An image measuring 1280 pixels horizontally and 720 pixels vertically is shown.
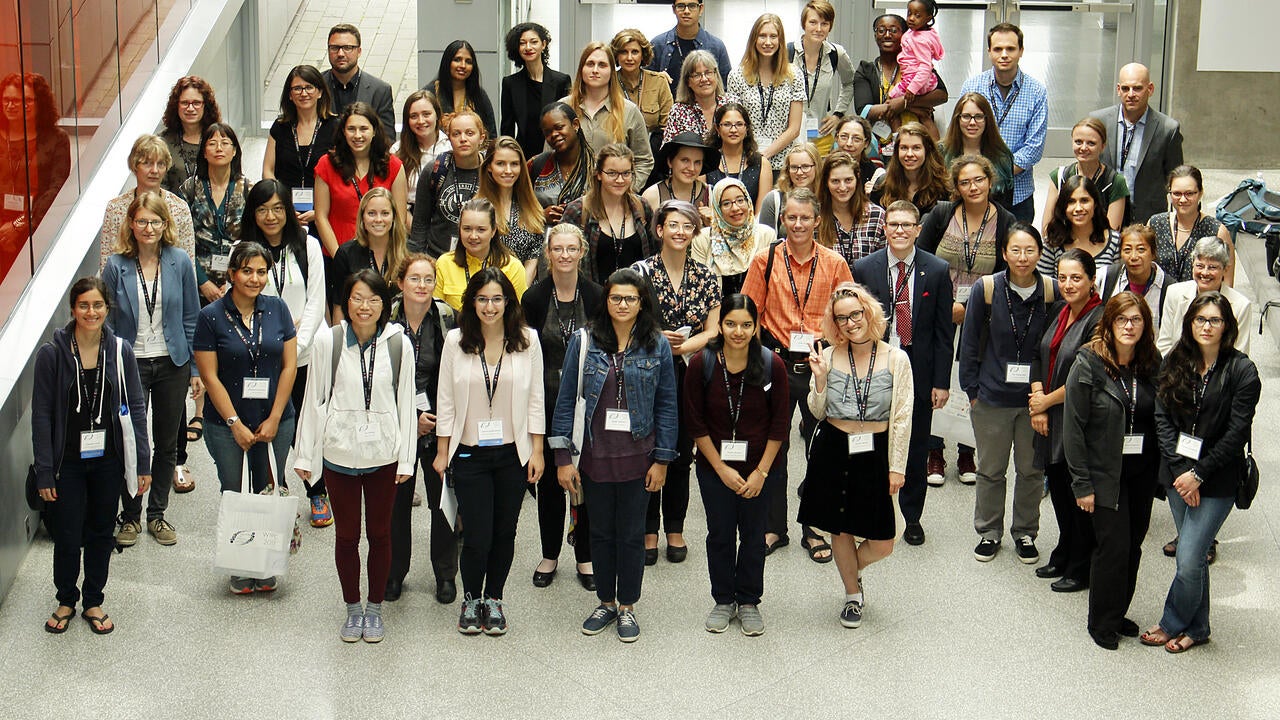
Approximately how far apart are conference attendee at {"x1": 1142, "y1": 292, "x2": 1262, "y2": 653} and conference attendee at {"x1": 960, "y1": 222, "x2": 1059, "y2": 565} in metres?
0.86

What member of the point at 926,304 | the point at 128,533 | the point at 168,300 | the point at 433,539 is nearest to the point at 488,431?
the point at 433,539

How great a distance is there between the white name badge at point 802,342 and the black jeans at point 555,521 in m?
1.23

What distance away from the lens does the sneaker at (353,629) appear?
21.5 ft

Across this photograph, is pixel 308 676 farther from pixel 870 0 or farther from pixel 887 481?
pixel 870 0

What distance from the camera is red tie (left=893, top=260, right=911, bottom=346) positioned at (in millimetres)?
7402

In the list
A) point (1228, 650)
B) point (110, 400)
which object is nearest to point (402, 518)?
point (110, 400)

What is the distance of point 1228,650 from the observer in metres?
6.62

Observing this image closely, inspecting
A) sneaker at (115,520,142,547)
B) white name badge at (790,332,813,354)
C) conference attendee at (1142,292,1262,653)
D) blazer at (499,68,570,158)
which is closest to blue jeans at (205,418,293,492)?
sneaker at (115,520,142,547)

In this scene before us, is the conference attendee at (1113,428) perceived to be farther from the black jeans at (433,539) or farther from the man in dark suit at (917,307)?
the black jeans at (433,539)

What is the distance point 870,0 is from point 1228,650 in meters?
8.05

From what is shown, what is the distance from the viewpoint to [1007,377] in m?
7.25

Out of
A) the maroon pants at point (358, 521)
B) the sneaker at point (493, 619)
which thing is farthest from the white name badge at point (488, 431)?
the sneaker at point (493, 619)

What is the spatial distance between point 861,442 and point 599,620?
4.44 ft

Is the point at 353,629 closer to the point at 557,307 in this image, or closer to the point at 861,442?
the point at 557,307
